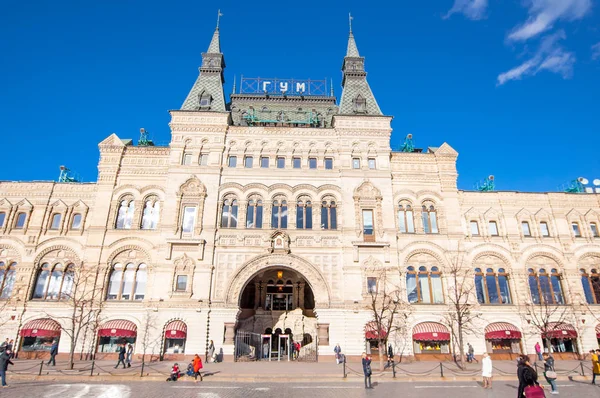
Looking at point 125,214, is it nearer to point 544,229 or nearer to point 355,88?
point 355,88

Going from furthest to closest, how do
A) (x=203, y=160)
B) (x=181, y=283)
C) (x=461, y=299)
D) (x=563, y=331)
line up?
(x=203, y=160)
(x=461, y=299)
(x=563, y=331)
(x=181, y=283)

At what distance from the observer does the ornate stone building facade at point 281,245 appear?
32.0 m

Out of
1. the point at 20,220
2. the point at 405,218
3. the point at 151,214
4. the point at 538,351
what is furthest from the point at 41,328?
the point at 538,351

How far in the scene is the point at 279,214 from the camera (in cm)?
3569

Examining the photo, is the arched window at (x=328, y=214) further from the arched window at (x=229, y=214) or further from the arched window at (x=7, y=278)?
A: the arched window at (x=7, y=278)

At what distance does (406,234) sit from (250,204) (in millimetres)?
15261

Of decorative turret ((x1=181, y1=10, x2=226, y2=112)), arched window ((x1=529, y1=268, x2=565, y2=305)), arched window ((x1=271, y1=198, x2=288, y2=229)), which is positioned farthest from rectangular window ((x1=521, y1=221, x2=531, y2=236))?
decorative turret ((x1=181, y1=10, x2=226, y2=112))

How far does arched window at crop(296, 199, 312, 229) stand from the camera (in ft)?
116

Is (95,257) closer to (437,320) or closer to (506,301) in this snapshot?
(437,320)

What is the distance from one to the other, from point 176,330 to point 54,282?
12.5 m

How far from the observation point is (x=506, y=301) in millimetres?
34312

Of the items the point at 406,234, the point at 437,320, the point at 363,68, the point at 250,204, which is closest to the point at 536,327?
the point at 437,320

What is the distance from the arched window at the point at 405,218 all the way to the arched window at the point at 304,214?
883 centimetres

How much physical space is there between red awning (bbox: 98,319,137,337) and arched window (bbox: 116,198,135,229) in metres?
8.63
